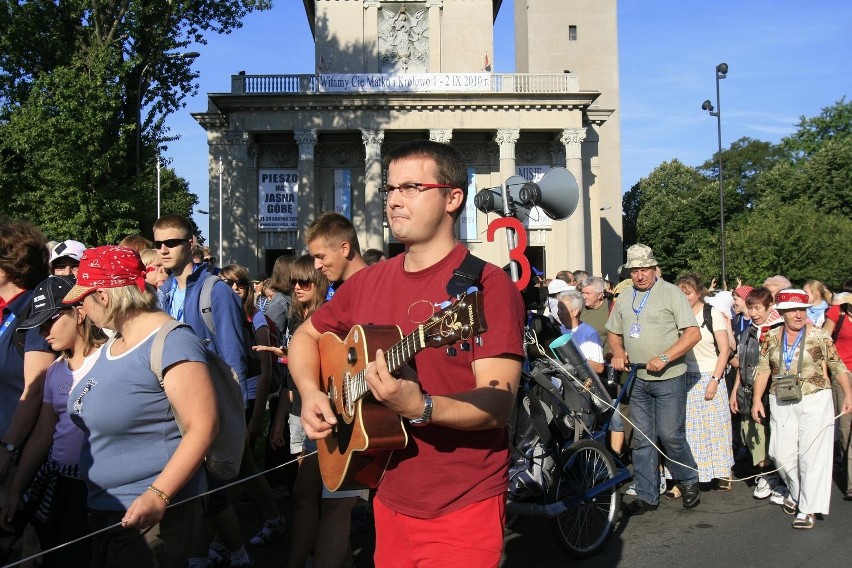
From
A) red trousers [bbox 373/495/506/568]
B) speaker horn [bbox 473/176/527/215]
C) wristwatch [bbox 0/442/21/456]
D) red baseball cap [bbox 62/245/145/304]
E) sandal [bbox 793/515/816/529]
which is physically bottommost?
sandal [bbox 793/515/816/529]

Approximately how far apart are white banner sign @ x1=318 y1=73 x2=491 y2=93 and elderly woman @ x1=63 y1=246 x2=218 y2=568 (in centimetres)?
3981

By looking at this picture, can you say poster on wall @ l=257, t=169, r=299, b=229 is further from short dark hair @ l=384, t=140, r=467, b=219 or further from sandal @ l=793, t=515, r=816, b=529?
short dark hair @ l=384, t=140, r=467, b=219

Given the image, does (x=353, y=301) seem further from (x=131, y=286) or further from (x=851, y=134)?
(x=851, y=134)

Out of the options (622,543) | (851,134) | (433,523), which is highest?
(851,134)

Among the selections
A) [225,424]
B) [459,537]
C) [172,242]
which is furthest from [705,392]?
[459,537]

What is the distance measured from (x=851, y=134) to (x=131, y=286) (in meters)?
70.9

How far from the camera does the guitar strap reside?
107 inches

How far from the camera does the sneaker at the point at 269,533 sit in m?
6.88

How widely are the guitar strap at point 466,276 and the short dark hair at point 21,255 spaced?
3.31m

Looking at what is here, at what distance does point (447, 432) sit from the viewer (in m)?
2.86

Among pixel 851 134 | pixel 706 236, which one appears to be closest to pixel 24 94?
pixel 706 236

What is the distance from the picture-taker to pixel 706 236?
65688mm

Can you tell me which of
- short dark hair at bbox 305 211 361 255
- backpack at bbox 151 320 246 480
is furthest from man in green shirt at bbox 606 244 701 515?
backpack at bbox 151 320 246 480

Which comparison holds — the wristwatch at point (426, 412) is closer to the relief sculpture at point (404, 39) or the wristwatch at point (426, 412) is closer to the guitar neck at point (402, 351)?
the guitar neck at point (402, 351)
